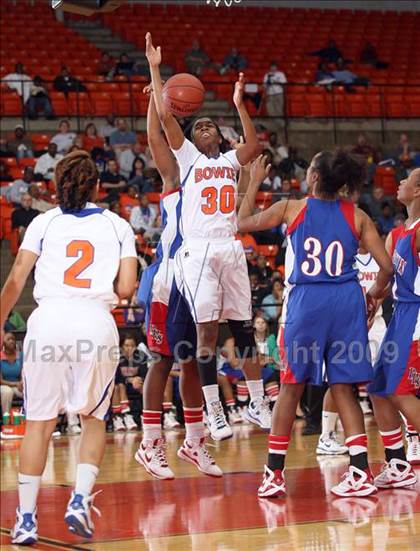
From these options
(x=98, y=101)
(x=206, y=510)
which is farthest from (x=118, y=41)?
(x=206, y=510)

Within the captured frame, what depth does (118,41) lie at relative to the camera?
78.7 ft

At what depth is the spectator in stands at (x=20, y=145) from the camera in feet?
59.8

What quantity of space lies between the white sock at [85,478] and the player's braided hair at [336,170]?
8.17 ft

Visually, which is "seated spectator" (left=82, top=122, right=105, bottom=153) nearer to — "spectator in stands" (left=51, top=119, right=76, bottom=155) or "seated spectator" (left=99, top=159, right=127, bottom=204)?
"spectator in stands" (left=51, top=119, right=76, bottom=155)

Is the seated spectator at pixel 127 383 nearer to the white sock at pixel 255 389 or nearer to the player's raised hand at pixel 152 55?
the white sock at pixel 255 389

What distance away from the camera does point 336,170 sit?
715 centimetres

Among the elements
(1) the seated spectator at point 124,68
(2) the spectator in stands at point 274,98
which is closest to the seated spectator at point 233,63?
(2) the spectator in stands at point 274,98

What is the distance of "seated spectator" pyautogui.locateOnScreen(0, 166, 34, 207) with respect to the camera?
1677 cm

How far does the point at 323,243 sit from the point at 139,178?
11.0 m

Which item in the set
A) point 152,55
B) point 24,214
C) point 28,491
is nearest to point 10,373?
point 24,214

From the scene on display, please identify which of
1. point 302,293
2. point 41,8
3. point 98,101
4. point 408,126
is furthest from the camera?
point 41,8

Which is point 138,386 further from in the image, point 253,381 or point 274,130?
point 274,130

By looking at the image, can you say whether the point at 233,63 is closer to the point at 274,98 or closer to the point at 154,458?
the point at 274,98

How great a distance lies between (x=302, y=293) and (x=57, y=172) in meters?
1.95
